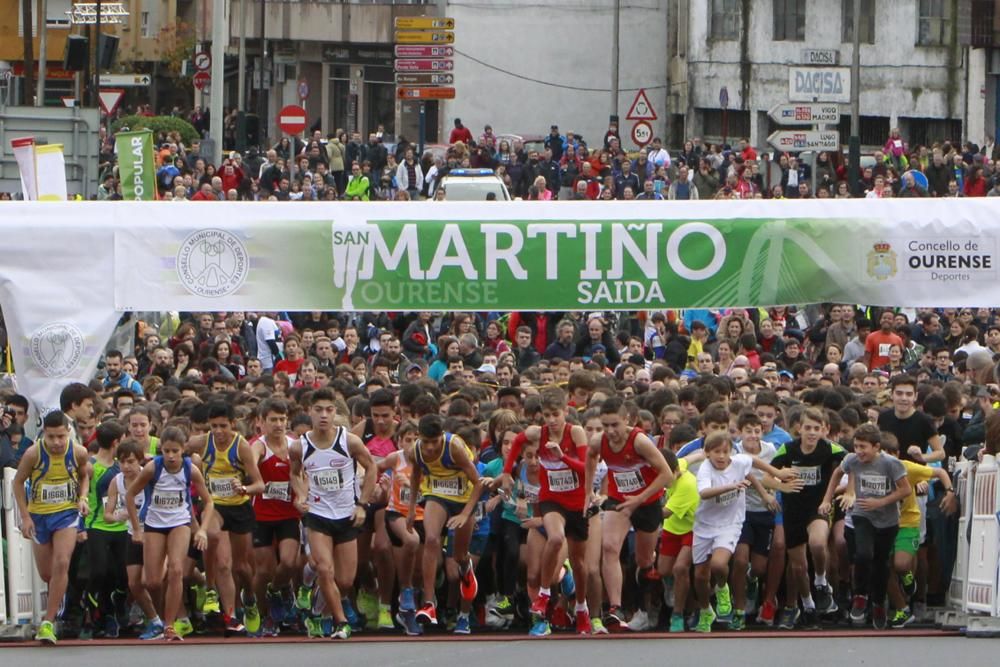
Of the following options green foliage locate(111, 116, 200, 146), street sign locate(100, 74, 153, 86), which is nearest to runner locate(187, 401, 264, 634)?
green foliage locate(111, 116, 200, 146)

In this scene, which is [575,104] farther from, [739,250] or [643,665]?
[643,665]

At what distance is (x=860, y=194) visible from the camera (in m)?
38.4

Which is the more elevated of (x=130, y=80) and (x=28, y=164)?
(x=130, y=80)

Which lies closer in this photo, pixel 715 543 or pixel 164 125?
pixel 715 543

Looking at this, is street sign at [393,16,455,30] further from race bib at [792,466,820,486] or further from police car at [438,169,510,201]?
race bib at [792,466,820,486]

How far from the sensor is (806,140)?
31.0 metres

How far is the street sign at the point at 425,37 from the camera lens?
52.5 metres

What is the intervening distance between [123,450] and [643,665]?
3.92 meters

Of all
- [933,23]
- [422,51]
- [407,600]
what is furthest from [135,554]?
[933,23]

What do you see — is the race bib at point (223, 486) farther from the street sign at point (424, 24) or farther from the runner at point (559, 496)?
the street sign at point (424, 24)

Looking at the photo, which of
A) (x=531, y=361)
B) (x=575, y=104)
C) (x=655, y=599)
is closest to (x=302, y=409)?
(x=655, y=599)

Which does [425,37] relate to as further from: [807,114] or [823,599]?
[823,599]

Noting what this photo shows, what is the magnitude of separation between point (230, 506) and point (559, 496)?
226cm

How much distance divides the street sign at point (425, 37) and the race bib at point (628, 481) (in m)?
38.8
